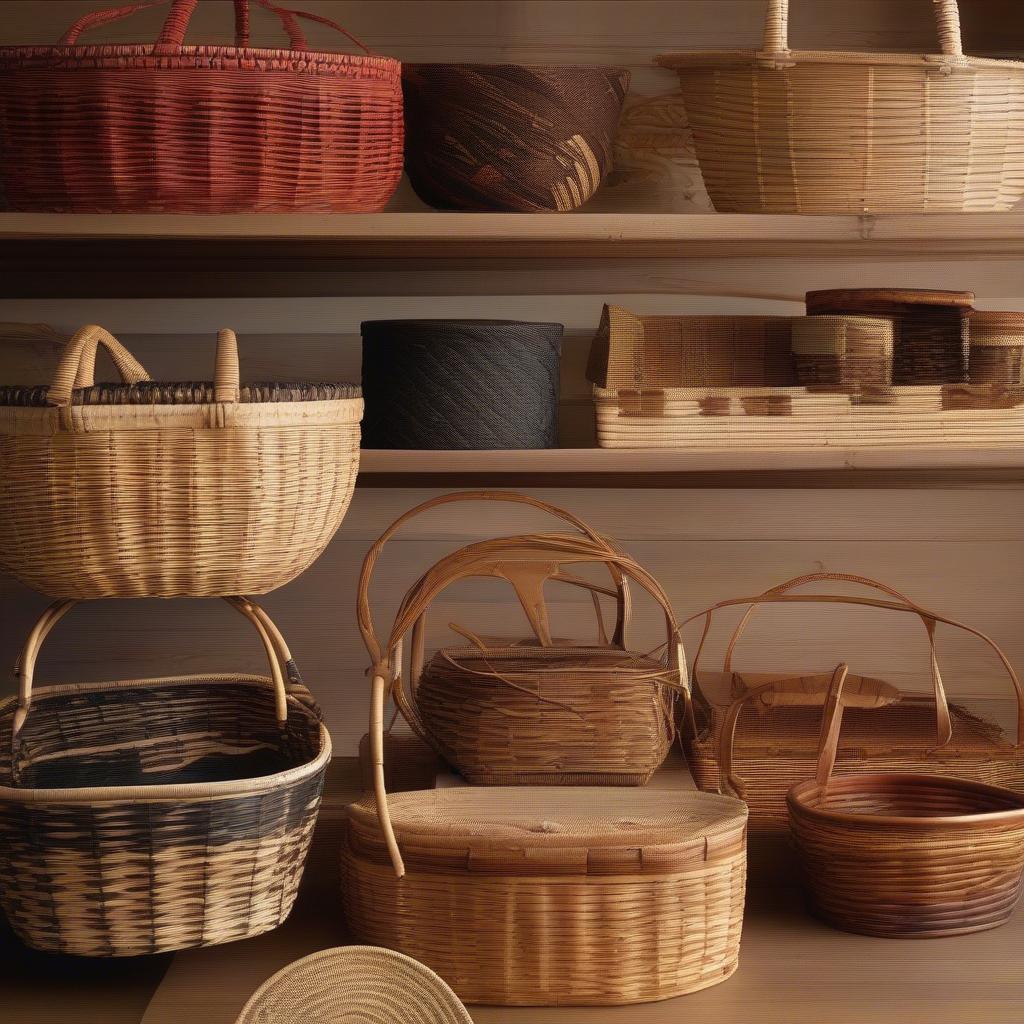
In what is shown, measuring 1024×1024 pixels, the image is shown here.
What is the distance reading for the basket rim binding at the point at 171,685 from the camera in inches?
53.2

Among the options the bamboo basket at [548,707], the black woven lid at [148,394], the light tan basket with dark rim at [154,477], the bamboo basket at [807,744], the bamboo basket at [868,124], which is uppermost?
the bamboo basket at [868,124]

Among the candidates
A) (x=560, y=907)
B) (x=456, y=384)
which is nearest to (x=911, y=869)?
(x=560, y=907)

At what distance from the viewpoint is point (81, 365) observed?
4.84ft

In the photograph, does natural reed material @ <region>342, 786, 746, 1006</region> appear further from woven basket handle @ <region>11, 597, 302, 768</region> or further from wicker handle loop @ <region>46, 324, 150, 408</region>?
wicker handle loop @ <region>46, 324, 150, 408</region>

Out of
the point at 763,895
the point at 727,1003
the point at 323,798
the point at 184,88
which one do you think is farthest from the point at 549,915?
the point at 184,88

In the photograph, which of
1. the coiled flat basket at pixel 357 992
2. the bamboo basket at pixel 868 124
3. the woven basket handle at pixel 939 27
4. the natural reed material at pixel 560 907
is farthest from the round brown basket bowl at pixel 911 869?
the woven basket handle at pixel 939 27

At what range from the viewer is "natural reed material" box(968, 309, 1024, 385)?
1687 millimetres

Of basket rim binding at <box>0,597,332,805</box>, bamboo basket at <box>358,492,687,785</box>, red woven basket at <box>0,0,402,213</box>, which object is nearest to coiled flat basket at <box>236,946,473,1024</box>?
basket rim binding at <box>0,597,332,805</box>

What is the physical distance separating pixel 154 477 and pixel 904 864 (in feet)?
3.10

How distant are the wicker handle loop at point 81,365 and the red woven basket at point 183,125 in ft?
0.55

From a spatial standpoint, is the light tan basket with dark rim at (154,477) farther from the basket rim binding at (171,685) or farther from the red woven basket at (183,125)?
the red woven basket at (183,125)

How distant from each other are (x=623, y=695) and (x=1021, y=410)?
24.4 inches

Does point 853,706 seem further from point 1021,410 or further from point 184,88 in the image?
point 184,88

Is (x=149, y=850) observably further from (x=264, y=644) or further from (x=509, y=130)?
(x=509, y=130)
